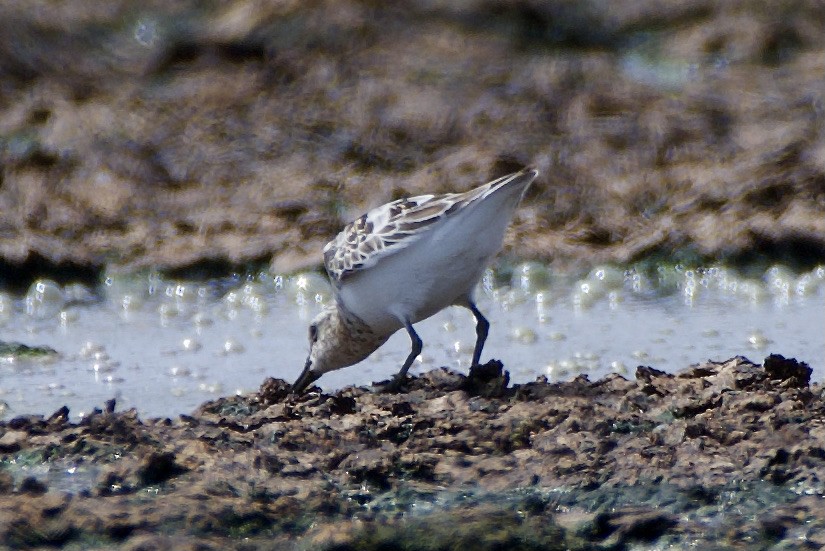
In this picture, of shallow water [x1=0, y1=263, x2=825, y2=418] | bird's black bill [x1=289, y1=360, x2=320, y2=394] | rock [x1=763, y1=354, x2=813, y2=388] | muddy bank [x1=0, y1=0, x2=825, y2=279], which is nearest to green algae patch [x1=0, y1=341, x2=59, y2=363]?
shallow water [x1=0, y1=263, x2=825, y2=418]

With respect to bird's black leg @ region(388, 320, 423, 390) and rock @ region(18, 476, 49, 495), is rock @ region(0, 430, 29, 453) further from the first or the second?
bird's black leg @ region(388, 320, 423, 390)

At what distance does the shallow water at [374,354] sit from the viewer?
6.03 meters

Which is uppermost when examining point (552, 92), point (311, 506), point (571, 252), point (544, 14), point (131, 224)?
point (544, 14)

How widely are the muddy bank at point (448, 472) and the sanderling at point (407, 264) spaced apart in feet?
2.73

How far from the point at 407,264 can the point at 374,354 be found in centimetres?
127

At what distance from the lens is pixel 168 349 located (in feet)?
22.1

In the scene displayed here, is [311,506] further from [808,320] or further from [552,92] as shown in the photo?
[552,92]

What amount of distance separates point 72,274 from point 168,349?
188cm

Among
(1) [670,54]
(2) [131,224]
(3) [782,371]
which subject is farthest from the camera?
(1) [670,54]

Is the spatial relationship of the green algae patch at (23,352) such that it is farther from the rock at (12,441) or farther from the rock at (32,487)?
the rock at (32,487)

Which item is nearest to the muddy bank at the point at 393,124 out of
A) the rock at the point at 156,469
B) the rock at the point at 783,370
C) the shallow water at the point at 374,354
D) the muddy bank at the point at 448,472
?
the shallow water at the point at 374,354

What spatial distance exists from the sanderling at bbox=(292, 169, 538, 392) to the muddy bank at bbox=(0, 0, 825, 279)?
2374mm

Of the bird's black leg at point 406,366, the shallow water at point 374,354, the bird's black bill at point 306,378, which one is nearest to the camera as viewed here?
the bird's black leg at point 406,366

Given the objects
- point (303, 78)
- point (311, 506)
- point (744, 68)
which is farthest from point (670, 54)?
point (311, 506)
